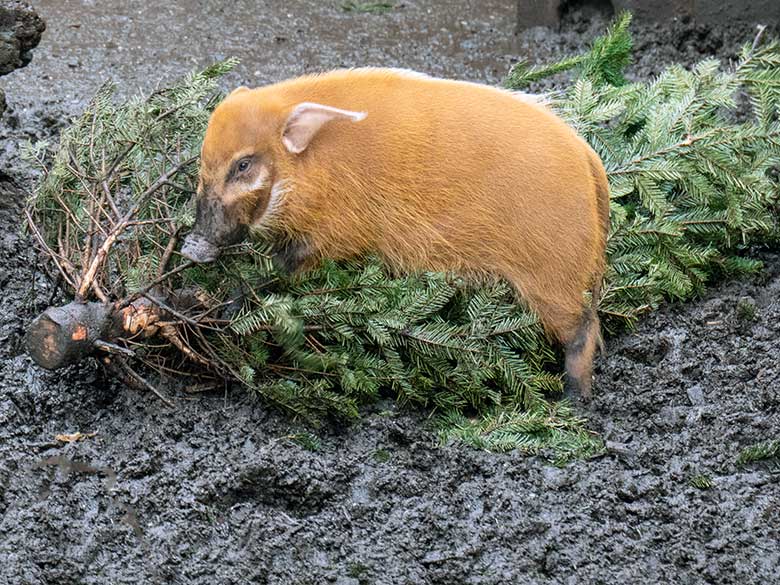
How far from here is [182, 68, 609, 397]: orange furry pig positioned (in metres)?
3.91

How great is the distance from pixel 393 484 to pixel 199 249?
1.04 m

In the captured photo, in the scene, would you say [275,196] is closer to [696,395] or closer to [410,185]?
[410,185]

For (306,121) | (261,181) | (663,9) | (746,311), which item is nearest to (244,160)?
(261,181)

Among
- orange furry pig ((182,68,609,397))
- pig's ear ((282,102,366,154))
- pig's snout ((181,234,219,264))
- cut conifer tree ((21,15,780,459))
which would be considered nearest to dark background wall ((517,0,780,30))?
cut conifer tree ((21,15,780,459))

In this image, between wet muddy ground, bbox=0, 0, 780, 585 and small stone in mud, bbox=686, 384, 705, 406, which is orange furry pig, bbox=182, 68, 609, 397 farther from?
wet muddy ground, bbox=0, 0, 780, 585

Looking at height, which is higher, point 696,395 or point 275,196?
point 275,196

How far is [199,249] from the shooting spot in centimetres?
384

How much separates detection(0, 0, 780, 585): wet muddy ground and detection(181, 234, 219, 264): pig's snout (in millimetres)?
512

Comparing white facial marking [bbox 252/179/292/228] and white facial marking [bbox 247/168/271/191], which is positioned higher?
white facial marking [bbox 247/168/271/191]

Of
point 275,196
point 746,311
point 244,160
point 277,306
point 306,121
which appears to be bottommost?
point 746,311

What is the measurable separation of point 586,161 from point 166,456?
1866mm

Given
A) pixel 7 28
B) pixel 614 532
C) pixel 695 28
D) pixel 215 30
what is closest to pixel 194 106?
pixel 7 28

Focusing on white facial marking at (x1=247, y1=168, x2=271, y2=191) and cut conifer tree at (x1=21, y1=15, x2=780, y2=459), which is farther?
white facial marking at (x1=247, y1=168, x2=271, y2=191)

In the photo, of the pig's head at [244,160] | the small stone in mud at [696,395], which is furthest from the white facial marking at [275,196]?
the small stone in mud at [696,395]
